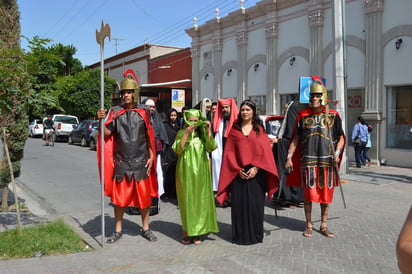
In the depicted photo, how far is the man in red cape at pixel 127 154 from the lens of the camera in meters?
5.40

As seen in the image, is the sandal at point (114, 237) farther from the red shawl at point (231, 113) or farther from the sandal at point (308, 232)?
the red shawl at point (231, 113)

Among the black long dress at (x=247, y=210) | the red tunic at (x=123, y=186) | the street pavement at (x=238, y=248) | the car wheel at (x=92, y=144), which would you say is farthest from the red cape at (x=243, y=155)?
the car wheel at (x=92, y=144)

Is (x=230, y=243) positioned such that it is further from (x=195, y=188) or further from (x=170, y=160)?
(x=170, y=160)

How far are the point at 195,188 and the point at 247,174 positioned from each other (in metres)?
0.69

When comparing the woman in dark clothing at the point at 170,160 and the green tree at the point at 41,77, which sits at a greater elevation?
the green tree at the point at 41,77

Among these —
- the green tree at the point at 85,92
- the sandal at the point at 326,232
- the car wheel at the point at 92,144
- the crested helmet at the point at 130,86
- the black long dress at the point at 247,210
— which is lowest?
the sandal at the point at 326,232

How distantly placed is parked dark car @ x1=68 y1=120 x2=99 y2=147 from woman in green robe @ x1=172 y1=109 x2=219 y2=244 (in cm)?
1809

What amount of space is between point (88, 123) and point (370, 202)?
19620mm

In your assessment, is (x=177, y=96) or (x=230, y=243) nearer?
(x=230, y=243)

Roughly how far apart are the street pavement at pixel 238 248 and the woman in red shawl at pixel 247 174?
0.25 metres

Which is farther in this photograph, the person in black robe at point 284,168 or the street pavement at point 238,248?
the person in black robe at point 284,168

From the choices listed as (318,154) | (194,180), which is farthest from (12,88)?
(318,154)

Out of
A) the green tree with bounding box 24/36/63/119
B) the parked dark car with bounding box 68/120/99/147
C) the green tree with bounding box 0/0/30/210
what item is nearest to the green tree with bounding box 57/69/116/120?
the parked dark car with bounding box 68/120/99/147

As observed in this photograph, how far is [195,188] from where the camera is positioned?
5352 mm
